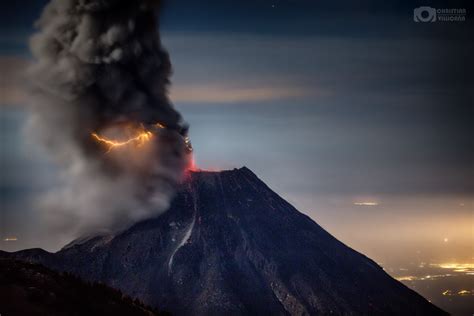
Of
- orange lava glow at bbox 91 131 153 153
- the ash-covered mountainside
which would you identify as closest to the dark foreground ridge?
the ash-covered mountainside

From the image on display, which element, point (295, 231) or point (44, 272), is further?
point (295, 231)

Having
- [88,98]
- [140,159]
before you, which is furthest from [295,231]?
[88,98]

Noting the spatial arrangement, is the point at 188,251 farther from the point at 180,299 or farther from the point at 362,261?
the point at 362,261

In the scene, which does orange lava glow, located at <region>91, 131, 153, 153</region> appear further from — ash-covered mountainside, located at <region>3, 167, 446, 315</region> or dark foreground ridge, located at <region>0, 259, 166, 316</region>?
dark foreground ridge, located at <region>0, 259, 166, 316</region>

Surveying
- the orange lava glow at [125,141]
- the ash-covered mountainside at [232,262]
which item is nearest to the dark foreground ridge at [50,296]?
the ash-covered mountainside at [232,262]

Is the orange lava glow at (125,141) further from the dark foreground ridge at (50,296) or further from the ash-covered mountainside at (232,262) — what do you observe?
the dark foreground ridge at (50,296)

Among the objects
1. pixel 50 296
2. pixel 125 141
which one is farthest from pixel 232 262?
pixel 50 296
